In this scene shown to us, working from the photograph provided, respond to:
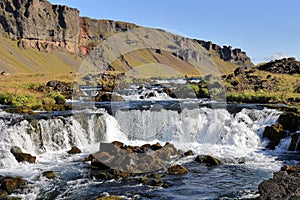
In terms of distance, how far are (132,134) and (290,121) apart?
14.4 meters

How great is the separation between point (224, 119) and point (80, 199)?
19.8 metres

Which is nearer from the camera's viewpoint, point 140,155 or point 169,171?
point 169,171

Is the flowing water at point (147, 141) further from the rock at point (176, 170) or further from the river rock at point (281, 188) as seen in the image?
the river rock at point (281, 188)

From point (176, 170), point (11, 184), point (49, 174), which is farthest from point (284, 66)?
point (11, 184)

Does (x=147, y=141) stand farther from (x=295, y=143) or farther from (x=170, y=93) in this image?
(x=170, y=93)

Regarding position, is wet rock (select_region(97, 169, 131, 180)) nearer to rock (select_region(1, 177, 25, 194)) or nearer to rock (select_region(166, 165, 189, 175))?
rock (select_region(166, 165, 189, 175))

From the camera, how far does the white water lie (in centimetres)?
2236

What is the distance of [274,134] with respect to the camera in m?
28.6

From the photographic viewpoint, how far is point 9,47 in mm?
182875

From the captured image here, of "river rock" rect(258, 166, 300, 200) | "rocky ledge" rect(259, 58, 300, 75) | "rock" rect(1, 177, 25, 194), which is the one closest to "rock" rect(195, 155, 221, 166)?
"river rock" rect(258, 166, 300, 200)

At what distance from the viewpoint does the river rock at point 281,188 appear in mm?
12106

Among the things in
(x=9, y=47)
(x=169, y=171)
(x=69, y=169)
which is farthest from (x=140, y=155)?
(x=9, y=47)

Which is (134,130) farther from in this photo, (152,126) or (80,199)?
(80,199)

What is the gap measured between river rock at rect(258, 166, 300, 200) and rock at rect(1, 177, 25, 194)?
11.6 m
